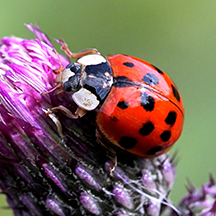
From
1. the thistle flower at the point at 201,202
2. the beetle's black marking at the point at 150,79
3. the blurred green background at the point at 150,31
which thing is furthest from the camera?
the blurred green background at the point at 150,31

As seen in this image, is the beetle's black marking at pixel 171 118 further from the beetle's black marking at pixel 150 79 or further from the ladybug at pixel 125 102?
the beetle's black marking at pixel 150 79

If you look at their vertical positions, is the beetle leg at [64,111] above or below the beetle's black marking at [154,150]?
above

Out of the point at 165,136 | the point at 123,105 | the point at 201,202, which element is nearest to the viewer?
the point at 123,105

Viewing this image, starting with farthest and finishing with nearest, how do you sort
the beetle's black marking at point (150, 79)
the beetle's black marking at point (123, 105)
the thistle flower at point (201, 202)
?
the thistle flower at point (201, 202), the beetle's black marking at point (150, 79), the beetle's black marking at point (123, 105)

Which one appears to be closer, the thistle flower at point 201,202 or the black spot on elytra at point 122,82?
the black spot on elytra at point 122,82

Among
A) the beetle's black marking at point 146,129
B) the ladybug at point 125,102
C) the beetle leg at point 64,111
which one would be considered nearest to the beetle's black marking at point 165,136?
the ladybug at point 125,102

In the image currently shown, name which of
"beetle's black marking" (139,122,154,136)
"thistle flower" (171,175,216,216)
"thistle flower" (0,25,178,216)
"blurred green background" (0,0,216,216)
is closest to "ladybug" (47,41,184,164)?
"beetle's black marking" (139,122,154,136)

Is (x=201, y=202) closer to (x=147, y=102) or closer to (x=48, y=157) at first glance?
(x=147, y=102)

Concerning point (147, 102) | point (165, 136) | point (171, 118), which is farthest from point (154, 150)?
point (147, 102)
